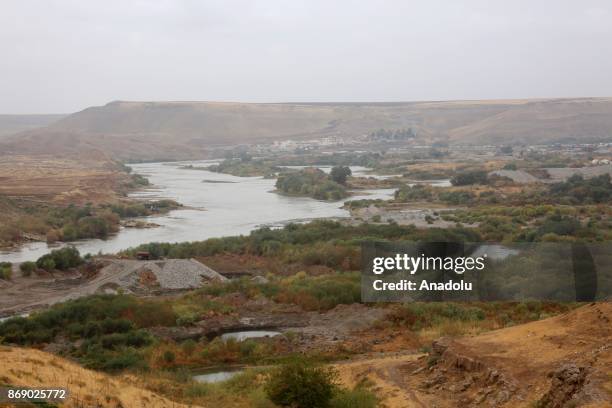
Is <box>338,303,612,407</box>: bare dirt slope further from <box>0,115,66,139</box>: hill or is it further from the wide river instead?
<box>0,115,66,139</box>: hill

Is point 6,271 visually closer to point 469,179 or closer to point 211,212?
point 211,212

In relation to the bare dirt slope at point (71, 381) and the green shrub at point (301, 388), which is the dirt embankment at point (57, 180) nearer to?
the bare dirt slope at point (71, 381)

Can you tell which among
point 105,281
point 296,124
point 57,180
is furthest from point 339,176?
point 296,124

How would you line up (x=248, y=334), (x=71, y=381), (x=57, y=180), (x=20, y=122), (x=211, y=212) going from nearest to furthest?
(x=71, y=381) → (x=248, y=334) → (x=211, y=212) → (x=57, y=180) → (x=20, y=122)

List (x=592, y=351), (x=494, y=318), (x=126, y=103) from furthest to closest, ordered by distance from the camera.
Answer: (x=126, y=103), (x=494, y=318), (x=592, y=351)

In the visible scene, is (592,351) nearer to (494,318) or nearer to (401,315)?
(494,318)

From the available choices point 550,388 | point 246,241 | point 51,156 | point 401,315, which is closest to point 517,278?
point 401,315

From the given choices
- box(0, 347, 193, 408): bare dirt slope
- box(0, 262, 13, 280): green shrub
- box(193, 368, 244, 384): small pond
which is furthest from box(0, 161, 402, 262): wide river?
box(0, 347, 193, 408): bare dirt slope

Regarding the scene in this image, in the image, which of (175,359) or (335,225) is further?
(335,225)
